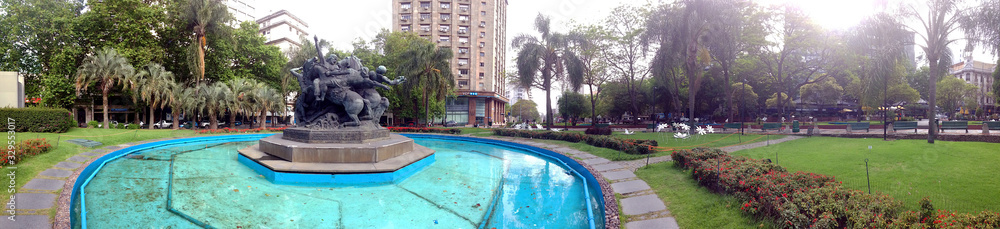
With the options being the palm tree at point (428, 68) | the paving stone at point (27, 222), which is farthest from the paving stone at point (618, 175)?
the palm tree at point (428, 68)

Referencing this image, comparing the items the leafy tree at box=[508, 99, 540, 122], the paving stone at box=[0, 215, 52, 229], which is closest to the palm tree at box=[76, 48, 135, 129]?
the paving stone at box=[0, 215, 52, 229]

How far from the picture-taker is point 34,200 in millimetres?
5391

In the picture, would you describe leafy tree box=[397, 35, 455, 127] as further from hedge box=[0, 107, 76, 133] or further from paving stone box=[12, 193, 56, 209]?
paving stone box=[12, 193, 56, 209]

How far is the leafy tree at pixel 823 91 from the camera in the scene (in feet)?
122

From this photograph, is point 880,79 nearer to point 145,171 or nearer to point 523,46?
point 523,46

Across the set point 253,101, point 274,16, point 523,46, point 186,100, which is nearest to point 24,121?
point 186,100

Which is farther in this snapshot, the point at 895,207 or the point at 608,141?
the point at 608,141

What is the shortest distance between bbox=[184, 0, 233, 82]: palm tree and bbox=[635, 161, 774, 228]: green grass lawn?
1268 inches

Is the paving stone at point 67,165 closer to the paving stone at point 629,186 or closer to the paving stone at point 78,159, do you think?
the paving stone at point 78,159

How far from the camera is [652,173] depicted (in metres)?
8.45

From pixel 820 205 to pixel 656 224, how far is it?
184 centimetres

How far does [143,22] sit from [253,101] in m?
8.74

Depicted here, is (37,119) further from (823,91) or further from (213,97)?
(823,91)

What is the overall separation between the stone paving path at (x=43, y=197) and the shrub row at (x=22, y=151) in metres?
0.54
